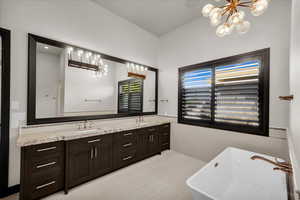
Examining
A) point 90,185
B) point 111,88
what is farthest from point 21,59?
point 90,185

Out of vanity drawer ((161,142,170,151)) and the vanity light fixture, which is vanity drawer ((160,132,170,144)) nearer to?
vanity drawer ((161,142,170,151))

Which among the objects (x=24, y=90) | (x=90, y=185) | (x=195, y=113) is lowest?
(x=90, y=185)

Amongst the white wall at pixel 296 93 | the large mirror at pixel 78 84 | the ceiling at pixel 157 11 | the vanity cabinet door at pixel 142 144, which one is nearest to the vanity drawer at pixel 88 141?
the large mirror at pixel 78 84

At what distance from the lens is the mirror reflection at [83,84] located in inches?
82.2

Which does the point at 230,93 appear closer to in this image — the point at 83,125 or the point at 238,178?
the point at 238,178

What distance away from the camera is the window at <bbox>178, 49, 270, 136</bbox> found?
2197mm

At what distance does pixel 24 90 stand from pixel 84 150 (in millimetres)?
1274

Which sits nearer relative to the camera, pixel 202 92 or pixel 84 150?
pixel 84 150

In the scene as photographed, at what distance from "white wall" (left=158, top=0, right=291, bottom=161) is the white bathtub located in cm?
42

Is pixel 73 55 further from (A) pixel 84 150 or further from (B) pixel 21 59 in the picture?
(A) pixel 84 150

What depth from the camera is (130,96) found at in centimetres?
328

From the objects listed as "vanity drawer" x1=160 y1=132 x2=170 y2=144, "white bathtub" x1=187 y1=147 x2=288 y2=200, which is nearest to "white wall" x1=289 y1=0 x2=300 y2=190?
"white bathtub" x1=187 y1=147 x2=288 y2=200

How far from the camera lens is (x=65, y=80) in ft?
7.63

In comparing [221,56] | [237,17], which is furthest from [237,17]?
[221,56]
